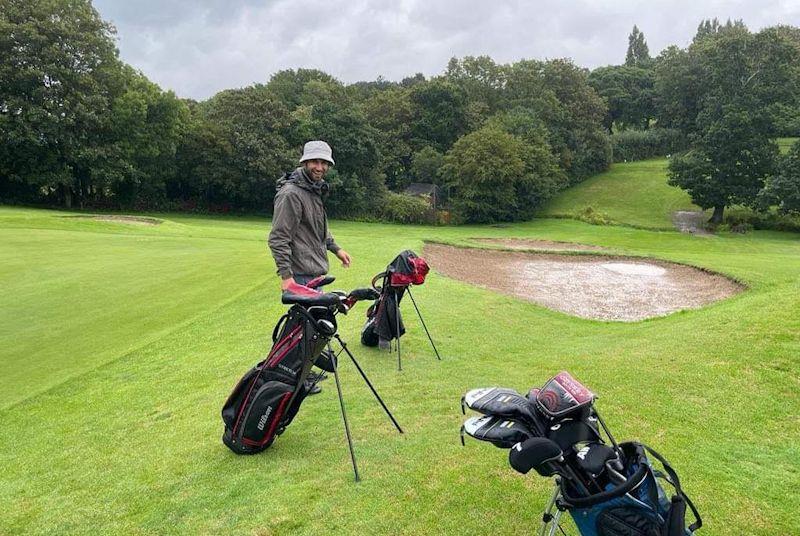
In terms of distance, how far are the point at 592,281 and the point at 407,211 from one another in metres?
28.1

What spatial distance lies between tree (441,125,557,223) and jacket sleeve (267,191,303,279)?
3703 cm

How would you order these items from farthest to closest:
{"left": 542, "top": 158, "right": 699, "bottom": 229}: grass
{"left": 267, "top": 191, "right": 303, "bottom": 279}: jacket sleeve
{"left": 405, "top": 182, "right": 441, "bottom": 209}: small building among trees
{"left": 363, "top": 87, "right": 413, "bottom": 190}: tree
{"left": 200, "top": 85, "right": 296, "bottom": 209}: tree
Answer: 1. {"left": 363, "top": 87, "right": 413, "bottom": 190}: tree
2. {"left": 405, "top": 182, "right": 441, "bottom": 209}: small building among trees
3. {"left": 542, "top": 158, "right": 699, "bottom": 229}: grass
4. {"left": 200, "top": 85, "right": 296, "bottom": 209}: tree
5. {"left": 267, "top": 191, "right": 303, "bottom": 279}: jacket sleeve

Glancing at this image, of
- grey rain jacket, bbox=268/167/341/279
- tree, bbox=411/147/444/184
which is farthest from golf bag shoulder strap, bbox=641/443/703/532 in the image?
tree, bbox=411/147/444/184

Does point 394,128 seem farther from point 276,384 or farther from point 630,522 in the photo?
point 630,522

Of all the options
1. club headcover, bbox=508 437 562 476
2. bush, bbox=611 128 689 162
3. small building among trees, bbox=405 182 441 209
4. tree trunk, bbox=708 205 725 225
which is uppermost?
bush, bbox=611 128 689 162

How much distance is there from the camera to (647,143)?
6469cm

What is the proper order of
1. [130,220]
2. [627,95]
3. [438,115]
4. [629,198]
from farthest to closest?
[627,95] → [438,115] → [629,198] → [130,220]

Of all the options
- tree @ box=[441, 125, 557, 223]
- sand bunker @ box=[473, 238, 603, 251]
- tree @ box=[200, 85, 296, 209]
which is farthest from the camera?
tree @ box=[441, 125, 557, 223]

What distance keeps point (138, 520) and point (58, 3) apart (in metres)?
43.0

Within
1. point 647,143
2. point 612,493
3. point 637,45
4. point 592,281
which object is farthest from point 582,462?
point 637,45

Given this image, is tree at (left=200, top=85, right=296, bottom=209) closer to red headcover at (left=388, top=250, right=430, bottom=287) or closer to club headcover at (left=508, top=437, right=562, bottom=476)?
red headcover at (left=388, top=250, right=430, bottom=287)

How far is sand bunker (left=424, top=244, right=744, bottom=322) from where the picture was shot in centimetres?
1195

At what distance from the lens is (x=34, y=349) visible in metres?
7.57

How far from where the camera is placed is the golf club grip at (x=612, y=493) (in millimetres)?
2268
